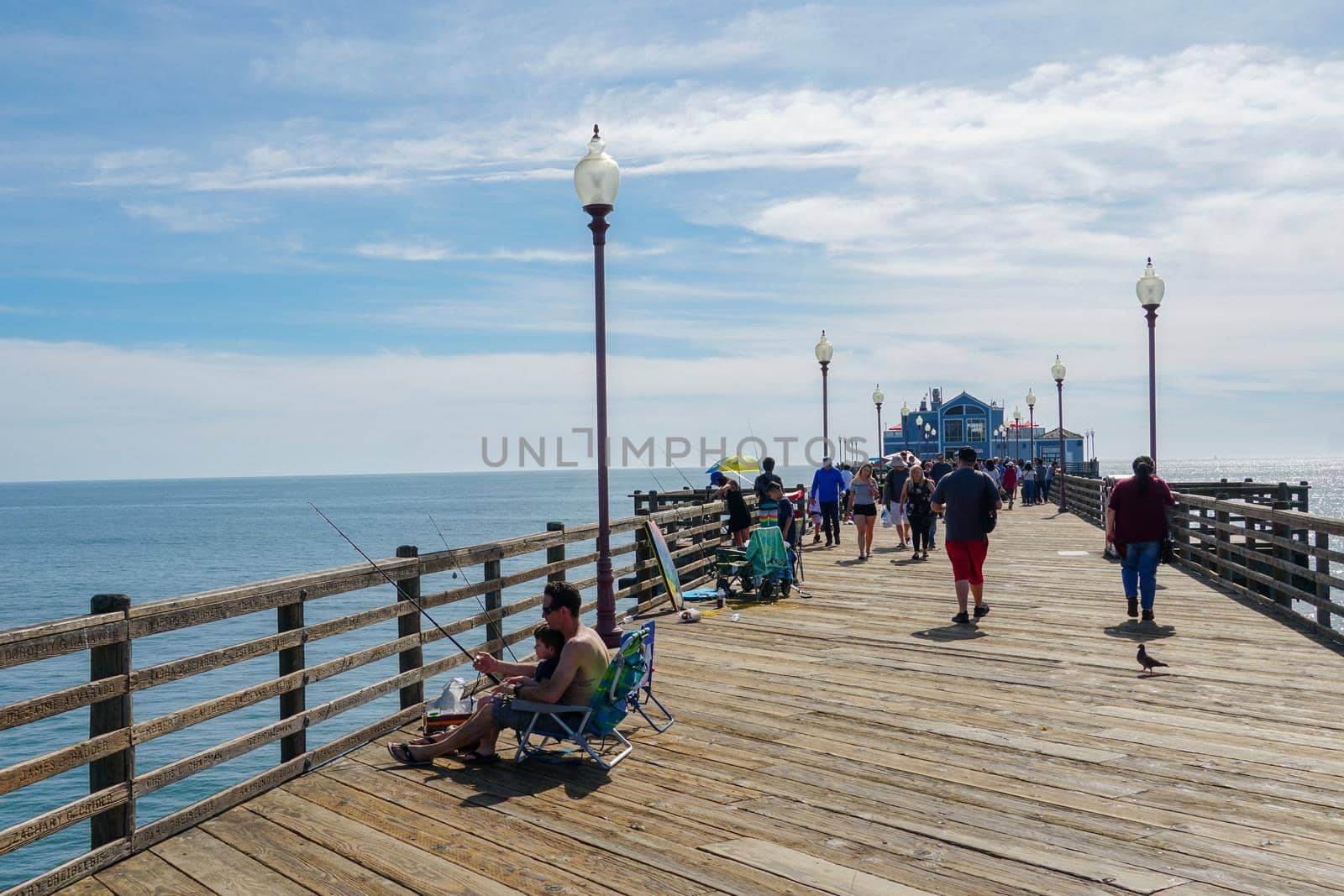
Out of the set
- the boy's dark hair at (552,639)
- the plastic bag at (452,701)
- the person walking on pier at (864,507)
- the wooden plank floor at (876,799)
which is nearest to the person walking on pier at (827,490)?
the person walking on pier at (864,507)

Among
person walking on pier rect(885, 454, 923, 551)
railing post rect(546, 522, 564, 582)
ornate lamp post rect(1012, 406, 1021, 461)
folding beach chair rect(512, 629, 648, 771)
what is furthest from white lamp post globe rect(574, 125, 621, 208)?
ornate lamp post rect(1012, 406, 1021, 461)

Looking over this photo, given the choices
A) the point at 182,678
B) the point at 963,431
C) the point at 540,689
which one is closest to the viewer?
the point at 182,678

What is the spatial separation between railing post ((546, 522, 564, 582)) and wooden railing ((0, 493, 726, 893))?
105cm

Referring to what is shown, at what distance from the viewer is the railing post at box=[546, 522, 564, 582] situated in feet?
29.0

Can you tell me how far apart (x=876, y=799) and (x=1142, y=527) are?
651cm

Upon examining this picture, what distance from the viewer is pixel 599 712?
225 inches

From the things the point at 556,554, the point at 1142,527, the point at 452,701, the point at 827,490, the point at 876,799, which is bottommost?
the point at 876,799

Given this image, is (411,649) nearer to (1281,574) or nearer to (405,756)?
(405,756)

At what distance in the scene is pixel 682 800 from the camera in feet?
16.8

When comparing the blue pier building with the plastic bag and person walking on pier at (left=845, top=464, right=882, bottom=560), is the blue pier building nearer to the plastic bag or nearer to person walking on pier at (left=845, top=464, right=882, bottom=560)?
person walking on pier at (left=845, top=464, right=882, bottom=560)

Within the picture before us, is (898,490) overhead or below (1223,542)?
overhead

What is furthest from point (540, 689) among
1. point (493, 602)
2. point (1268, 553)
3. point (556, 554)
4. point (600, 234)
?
point (1268, 553)

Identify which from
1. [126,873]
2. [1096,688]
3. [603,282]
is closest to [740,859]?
[126,873]

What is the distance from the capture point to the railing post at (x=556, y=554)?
885cm
